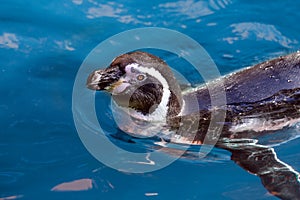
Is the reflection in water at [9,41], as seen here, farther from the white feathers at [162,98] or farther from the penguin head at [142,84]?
the white feathers at [162,98]

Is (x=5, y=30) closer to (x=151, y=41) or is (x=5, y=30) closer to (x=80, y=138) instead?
(x=151, y=41)

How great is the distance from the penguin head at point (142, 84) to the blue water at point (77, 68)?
427 millimetres

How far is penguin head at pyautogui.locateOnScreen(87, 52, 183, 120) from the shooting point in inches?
131

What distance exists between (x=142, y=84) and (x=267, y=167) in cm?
95

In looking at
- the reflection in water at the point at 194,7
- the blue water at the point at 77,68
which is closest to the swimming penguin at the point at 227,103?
the blue water at the point at 77,68

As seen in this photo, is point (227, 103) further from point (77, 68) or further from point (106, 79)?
point (77, 68)

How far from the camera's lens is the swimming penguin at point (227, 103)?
339cm

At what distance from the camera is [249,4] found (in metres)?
5.29

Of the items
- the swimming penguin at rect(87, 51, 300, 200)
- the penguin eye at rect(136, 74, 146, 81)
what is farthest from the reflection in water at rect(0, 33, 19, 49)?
the penguin eye at rect(136, 74, 146, 81)

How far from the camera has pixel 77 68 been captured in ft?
14.6

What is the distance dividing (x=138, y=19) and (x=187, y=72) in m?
1.00

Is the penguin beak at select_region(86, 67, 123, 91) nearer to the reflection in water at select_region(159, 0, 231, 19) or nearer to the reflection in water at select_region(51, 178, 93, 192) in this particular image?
the reflection in water at select_region(51, 178, 93, 192)

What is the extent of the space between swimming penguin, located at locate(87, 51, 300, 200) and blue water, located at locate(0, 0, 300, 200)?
24 centimetres

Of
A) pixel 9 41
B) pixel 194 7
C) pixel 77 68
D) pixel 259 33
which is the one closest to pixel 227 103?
pixel 77 68
